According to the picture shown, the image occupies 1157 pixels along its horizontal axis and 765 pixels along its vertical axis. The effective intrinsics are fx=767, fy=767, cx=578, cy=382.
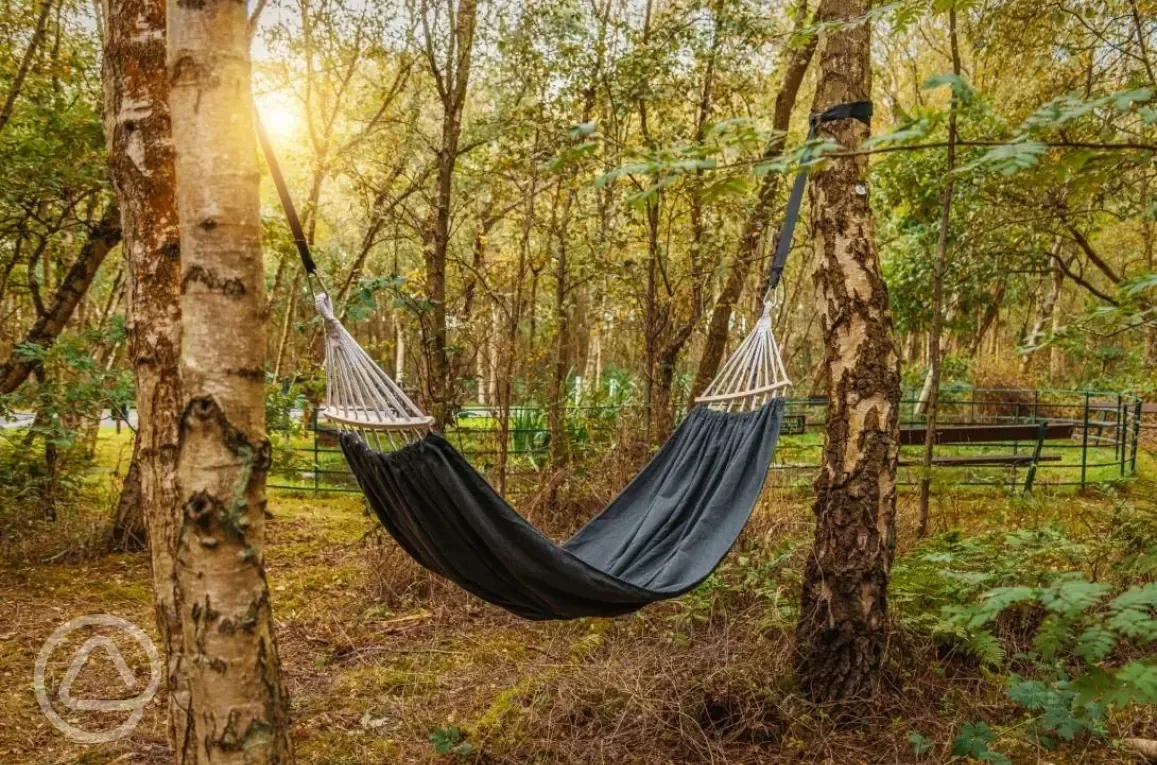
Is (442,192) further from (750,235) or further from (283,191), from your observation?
(283,191)

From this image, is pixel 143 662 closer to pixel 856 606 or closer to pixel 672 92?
pixel 856 606

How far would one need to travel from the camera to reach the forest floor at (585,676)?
6.27 feet

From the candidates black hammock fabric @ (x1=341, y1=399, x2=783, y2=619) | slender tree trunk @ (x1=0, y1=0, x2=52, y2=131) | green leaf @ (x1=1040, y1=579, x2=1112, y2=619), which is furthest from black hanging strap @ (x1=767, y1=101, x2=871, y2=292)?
slender tree trunk @ (x1=0, y1=0, x2=52, y2=131)

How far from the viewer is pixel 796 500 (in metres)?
3.41

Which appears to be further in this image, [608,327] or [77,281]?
[608,327]

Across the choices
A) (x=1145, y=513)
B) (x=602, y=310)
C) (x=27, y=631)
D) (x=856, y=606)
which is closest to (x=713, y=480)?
(x=856, y=606)

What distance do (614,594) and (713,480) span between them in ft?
1.68

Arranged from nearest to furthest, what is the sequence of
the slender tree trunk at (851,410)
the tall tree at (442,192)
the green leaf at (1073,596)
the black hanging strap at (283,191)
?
1. the green leaf at (1073,596)
2. the black hanging strap at (283,191)
3. the slender tree trunk at (851,410)
4. the tall tree at (442,192)

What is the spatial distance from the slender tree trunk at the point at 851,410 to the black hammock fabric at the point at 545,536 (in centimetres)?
19

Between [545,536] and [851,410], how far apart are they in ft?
2.70

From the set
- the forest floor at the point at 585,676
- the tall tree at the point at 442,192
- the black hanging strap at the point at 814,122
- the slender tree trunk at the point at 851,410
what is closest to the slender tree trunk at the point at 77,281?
the forest floor at the point at 585,676

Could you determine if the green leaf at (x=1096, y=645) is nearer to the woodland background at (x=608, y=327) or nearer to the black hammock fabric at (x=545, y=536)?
the woodland background at (x=608, y=327)

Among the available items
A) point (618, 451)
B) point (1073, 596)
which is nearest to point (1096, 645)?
point (1073, 596)

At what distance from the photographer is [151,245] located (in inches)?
65.9
